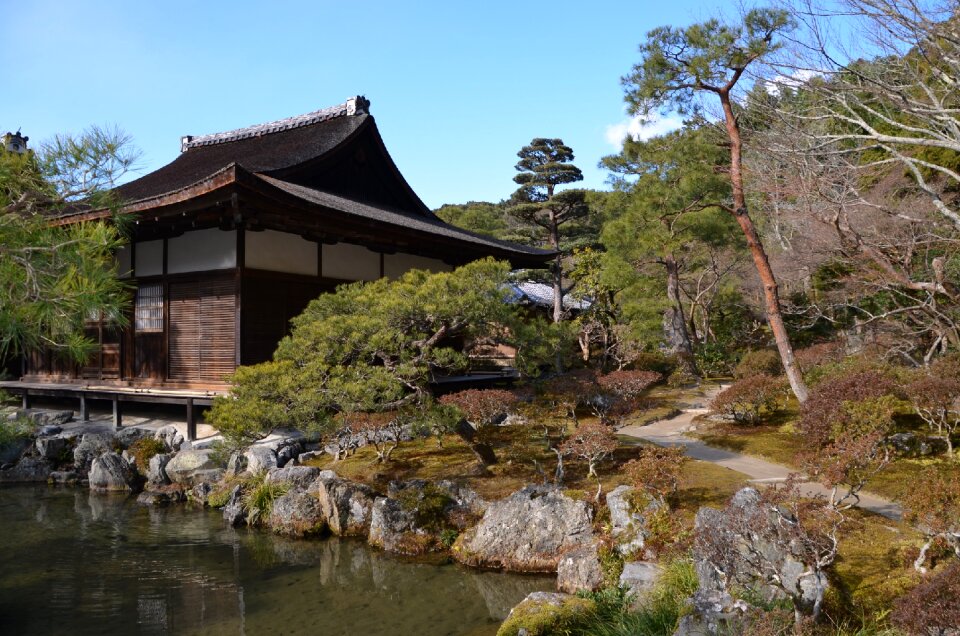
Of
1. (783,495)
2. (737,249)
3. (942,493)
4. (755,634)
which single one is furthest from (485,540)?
(737,249)

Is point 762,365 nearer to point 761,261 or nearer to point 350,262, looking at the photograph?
point 761,261

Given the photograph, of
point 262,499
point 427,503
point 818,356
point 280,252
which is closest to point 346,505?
point 427,503

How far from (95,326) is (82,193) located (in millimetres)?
8672

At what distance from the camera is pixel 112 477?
1063 cm

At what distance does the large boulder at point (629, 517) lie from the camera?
6375 millimetres

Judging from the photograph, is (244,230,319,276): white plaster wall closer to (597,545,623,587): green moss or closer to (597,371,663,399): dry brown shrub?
(597,371,663,399): dry brown shrub

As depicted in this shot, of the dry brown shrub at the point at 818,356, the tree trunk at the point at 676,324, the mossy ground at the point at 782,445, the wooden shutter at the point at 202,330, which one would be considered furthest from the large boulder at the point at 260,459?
the tree trunk at the point at 676,324

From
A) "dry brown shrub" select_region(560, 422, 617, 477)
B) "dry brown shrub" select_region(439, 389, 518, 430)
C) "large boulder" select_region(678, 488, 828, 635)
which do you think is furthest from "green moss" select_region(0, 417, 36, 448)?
"large boulder" select_region(678, 488, 828, 635)

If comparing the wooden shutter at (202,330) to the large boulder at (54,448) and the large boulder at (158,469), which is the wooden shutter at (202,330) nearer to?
the large boulder at (158,469)

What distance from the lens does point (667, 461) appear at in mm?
6887

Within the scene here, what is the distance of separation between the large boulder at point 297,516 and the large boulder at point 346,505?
11 cm

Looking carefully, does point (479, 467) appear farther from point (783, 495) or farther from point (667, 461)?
point (783, 495)

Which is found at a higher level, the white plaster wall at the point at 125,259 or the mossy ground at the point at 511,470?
the white plaster wall at the point at 125,259

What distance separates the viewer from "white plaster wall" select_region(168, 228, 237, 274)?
1111cm
